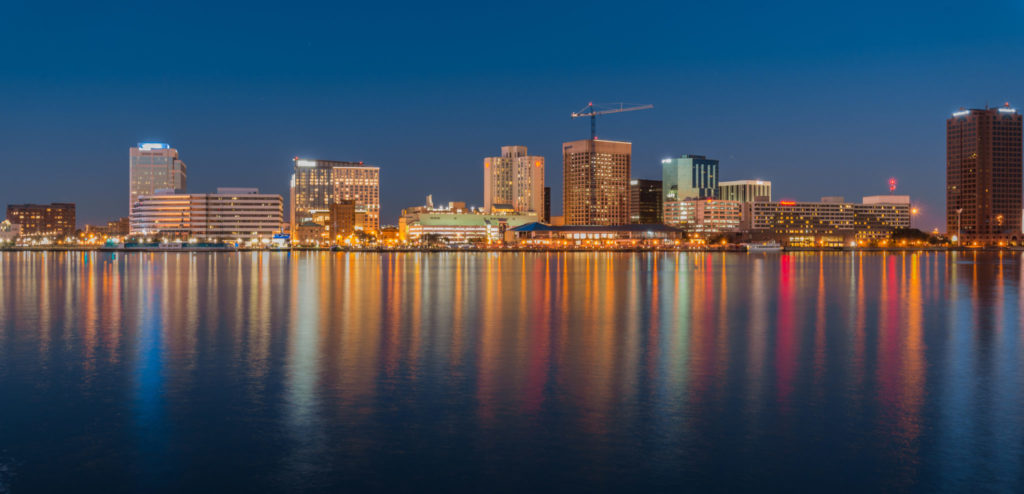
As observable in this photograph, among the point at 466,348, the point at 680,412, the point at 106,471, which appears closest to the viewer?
the point at 106,471

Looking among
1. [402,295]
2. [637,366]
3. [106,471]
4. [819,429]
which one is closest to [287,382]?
[106,471]

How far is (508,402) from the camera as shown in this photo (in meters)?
16.3

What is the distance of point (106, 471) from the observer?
11797 mm

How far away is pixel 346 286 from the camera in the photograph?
181ft

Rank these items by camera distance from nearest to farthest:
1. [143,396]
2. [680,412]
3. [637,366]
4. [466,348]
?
[680,412] → [143,396] → [637,366] → [466,348]

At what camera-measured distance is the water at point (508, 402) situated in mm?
11750

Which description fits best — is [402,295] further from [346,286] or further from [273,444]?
[273,444]

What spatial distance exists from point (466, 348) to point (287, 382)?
6.87m

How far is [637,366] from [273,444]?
10.7 m

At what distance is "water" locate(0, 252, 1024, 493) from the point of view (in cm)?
1175

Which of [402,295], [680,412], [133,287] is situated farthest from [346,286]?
[680,412]

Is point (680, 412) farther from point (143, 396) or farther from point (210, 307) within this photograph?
point (210, 307)

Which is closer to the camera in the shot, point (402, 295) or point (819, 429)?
point (819, 429)

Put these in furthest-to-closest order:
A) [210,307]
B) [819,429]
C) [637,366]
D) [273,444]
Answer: [210,307] < [637,366] < [819,429] < [273,444]
